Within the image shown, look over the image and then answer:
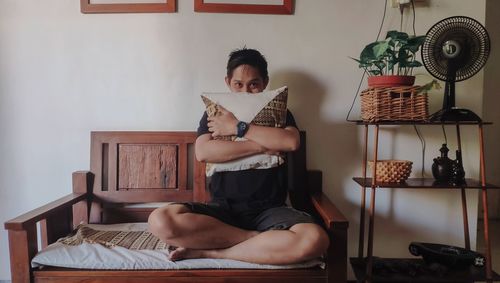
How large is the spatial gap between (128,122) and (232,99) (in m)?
0.60

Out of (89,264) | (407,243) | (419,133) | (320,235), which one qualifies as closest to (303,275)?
(320,235)

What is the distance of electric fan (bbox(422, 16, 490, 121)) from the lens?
1.46 meters

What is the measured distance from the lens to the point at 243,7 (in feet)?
5.33

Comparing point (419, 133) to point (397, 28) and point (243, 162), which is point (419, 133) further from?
point (243, 162)

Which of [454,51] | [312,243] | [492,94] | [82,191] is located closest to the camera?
[312,243]

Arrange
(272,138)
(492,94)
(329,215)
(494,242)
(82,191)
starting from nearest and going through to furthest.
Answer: (329,215) < (272,138) < (82,191) < (494,242) < (492,94)

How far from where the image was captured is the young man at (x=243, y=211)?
1139mm

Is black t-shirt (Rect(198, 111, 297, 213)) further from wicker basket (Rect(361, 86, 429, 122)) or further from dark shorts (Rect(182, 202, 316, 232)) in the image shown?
wicker basket (Rect(361, 86, 429, 122))

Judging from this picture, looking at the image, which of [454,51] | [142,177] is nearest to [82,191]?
[142,177]

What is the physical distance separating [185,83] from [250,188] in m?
0.63

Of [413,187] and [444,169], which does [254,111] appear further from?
[444,169]

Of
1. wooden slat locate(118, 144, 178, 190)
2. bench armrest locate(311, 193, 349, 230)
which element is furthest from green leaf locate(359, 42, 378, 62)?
wooden slat locate(118, 144, 178, 190)

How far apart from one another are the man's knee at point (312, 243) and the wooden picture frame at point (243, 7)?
1.06 metres

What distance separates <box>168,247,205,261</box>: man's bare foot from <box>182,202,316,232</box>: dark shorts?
5.8 inches
